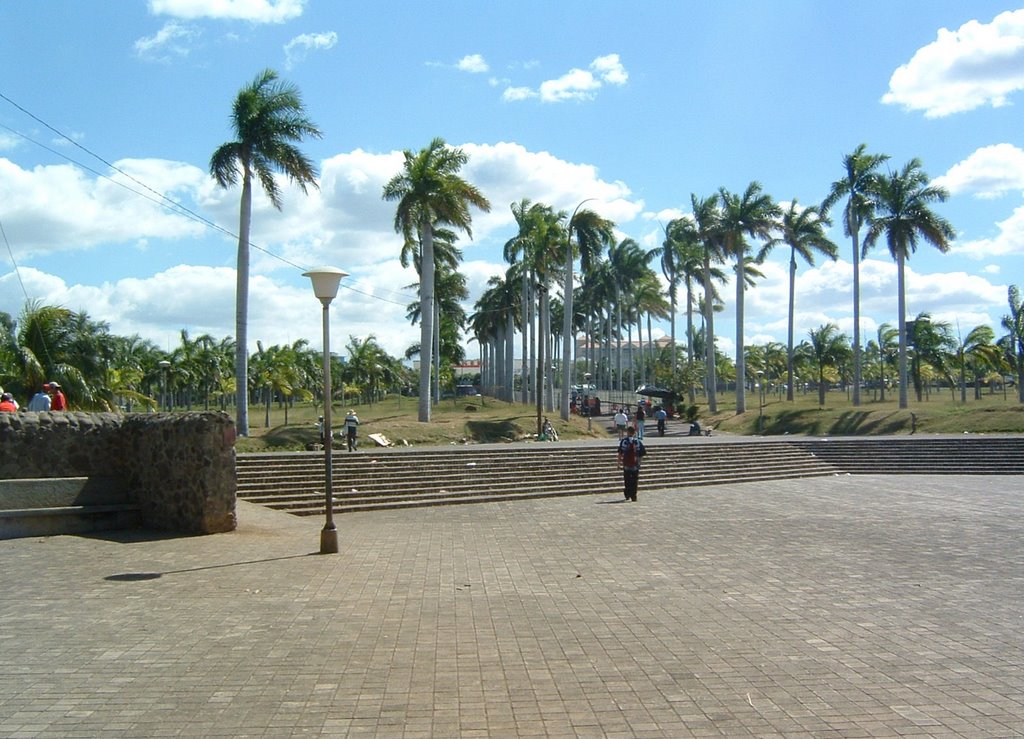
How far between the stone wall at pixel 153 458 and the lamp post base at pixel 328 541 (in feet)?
7.42

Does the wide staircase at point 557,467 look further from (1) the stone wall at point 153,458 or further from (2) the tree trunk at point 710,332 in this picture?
(2) the tree trunk at point 710,332

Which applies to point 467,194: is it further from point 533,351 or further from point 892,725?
point 892,725

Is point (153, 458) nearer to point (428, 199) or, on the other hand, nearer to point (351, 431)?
point (351, 431)

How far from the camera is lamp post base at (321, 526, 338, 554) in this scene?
38.2ft

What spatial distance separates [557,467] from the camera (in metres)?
23.4

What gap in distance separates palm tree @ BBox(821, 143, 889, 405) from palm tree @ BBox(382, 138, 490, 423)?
2371 cm

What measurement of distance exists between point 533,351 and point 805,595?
42.2 m

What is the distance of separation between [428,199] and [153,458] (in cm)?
2297

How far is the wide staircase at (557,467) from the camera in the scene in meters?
19.1

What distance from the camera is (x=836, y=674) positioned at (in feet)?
20.8

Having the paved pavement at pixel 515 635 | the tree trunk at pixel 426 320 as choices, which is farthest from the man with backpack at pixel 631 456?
the tree trunk at pixel 426 320

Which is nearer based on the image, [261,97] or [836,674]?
[836,674]

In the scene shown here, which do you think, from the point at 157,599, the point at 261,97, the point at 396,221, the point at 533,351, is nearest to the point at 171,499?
the point at 157,599

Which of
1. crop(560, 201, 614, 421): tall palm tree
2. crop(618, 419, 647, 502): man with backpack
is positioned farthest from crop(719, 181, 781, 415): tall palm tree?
crop(618, 419, 647, 502): man with backpack
